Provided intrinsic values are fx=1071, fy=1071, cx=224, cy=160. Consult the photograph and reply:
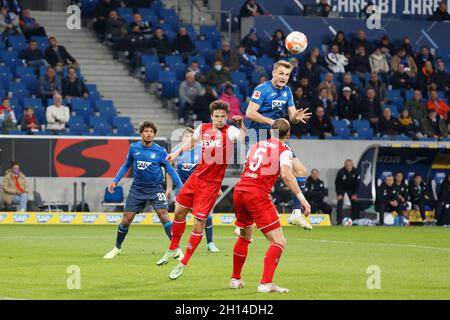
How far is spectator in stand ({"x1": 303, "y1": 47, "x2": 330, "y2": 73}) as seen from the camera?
34.5m

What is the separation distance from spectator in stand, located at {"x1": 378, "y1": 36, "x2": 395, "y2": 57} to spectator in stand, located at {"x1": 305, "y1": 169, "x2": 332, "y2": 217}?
8.07m

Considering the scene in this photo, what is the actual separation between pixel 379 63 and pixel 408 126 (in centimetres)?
380

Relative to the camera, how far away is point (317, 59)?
3478 cm

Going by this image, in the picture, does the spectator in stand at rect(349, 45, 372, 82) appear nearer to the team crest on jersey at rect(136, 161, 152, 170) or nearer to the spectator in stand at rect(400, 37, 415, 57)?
the spectator in stand at rect(400, 37, 415, 57)

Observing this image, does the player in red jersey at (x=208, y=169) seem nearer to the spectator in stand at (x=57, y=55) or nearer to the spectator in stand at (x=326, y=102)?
the spectator in stand at (x=57, y=55)

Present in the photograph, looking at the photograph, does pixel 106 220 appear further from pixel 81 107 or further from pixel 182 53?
pixel 182 53

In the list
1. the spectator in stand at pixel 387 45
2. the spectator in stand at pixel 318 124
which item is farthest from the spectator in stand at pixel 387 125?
the spectator in stand at pixel 387 45

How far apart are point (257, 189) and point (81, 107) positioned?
18226mm

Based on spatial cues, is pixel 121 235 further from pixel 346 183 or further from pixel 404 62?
pixel 404 62

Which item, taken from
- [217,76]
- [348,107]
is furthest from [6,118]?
[348,107]

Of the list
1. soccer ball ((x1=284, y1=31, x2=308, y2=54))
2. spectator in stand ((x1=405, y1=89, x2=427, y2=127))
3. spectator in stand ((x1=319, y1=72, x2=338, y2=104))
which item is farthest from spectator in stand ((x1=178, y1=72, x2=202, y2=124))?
soccer ball ((x1=284, y1=31, x2=308, y2=54))

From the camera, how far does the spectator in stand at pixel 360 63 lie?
35.3 metres

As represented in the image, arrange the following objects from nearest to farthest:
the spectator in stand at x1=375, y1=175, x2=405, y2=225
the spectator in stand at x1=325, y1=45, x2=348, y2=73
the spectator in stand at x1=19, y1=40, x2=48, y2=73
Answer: the spectator in stand at x1=375, y1=175, x2=405, y2=225 < the spectator in stand at x1=19, y1=40, x2=48, y2=73 < the spectator in stand at x1=325, y1=45, x2=348, y2=73
